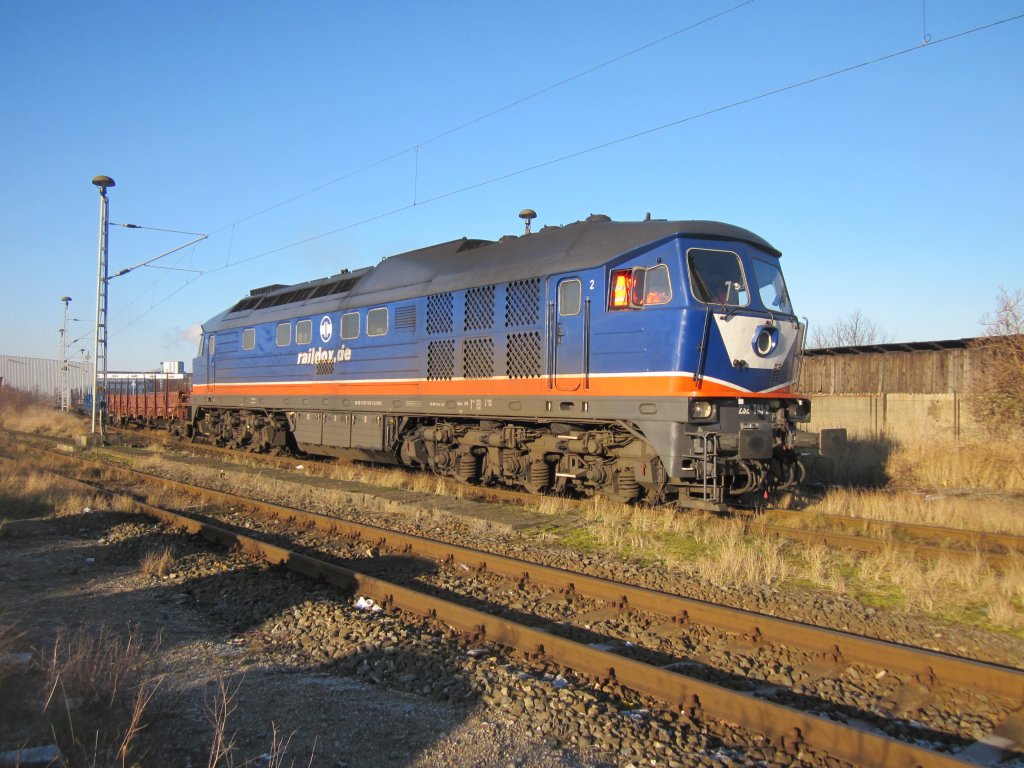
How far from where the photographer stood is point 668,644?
5.71m

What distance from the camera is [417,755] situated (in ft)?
13.1

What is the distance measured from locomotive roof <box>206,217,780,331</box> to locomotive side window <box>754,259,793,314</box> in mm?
295

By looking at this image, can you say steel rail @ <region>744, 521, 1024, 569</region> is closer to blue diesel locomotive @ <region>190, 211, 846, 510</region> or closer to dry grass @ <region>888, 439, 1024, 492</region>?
blue diesel locomotive @ <region>190, 211, 846, 510</region>

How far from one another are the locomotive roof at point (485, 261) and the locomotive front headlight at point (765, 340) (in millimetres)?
1295

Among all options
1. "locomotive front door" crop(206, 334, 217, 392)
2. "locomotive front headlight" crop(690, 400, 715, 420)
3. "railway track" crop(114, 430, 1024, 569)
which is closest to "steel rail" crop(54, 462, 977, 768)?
"locomotive front headlight" crop(690, 400, 715, 420)

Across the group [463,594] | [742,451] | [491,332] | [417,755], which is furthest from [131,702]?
[491,332]

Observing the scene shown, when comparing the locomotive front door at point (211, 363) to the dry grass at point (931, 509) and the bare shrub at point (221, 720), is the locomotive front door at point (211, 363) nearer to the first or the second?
the dry grass at point (931, 509)

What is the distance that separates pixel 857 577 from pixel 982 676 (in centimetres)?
301

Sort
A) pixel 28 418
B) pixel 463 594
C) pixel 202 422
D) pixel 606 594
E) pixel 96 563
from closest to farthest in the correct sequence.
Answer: pixel 606 594 < pixel 463 594 < pixel 96 563 < pixel 202 422 < pixel 28 418

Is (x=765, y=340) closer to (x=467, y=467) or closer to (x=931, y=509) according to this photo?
(x=931, y=509)

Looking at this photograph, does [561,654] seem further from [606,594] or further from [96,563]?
[96,563]

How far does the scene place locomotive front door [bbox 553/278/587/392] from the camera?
412 inches

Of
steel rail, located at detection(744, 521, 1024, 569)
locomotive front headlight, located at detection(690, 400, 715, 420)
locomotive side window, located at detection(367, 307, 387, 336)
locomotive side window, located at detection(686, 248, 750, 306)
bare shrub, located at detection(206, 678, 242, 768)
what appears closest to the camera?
bare shrub, located at detection(206, 678, 242, 768)

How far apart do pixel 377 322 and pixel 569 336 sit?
18.9 feet
